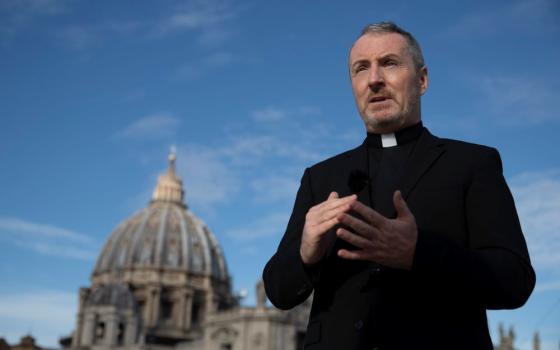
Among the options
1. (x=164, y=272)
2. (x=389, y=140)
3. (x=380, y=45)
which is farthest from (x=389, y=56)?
(x=164, y=272)

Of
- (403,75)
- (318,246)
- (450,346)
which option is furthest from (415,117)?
(450,346)

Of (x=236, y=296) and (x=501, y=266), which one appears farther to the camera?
(x=236, y=296)

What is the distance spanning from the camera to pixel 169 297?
80.5m

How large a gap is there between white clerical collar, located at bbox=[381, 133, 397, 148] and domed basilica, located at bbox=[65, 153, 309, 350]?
57227mm

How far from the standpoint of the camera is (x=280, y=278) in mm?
2984

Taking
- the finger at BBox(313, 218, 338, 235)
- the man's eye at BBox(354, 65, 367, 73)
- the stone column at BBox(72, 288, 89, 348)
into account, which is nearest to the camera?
the finger at BBox(313, 218, 338, 235)

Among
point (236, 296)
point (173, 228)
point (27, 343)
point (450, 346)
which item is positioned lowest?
point (450, 346)

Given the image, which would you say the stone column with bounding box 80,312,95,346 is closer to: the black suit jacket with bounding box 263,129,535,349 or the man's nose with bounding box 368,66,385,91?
the black suit jacket with bounding box 263,129,535,349

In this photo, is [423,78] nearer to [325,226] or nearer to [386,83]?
[386,83]

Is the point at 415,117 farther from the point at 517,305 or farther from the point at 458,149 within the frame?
the point at 517,305

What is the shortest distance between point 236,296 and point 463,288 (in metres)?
85.6

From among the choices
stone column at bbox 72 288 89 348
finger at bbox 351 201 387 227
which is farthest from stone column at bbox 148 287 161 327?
finger at bbox 351 201 387 227

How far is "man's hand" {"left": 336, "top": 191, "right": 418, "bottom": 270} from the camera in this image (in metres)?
2.50

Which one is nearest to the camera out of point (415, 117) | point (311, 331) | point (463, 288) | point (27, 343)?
point (463, 288)
